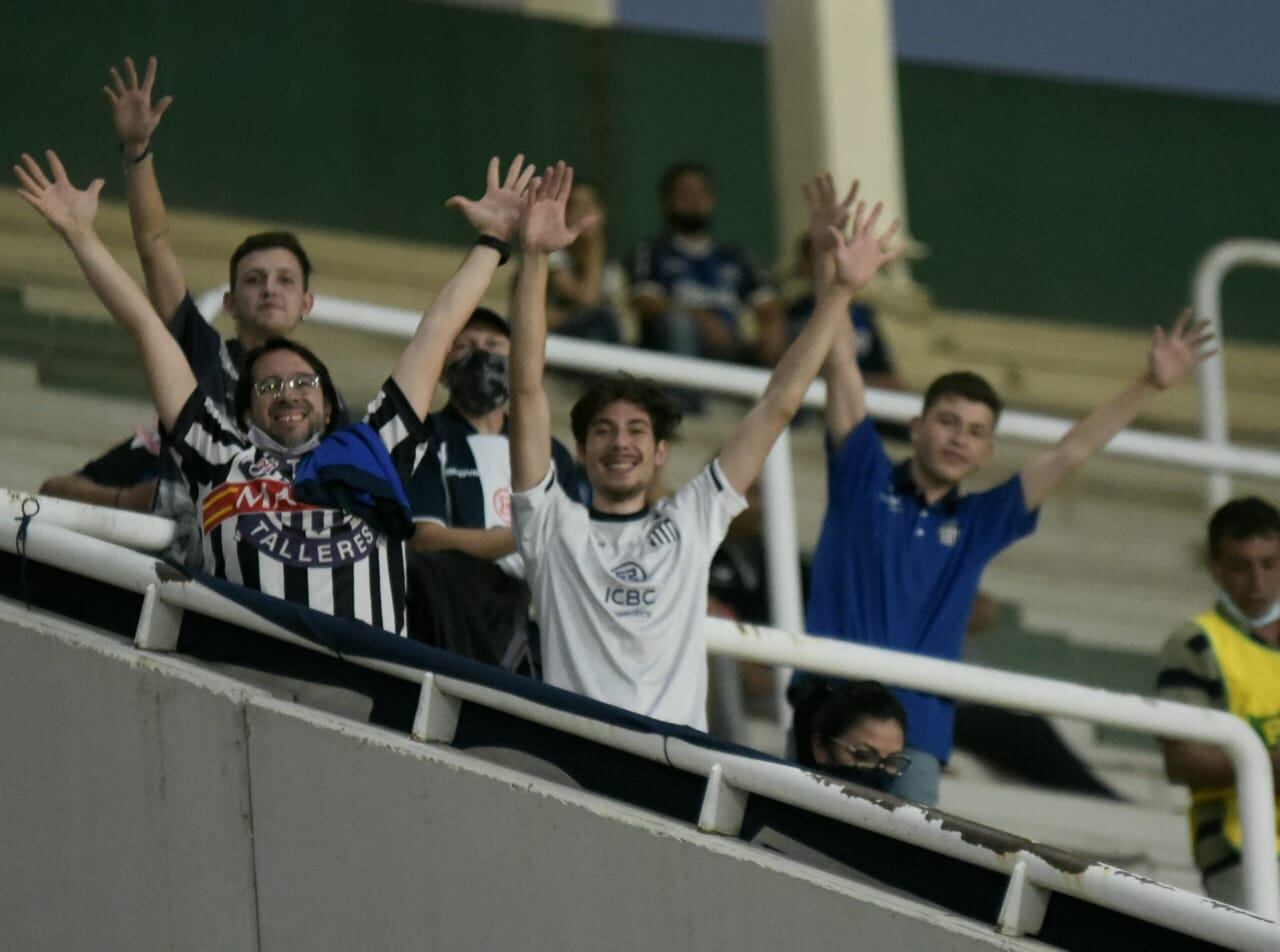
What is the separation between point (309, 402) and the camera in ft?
16.8

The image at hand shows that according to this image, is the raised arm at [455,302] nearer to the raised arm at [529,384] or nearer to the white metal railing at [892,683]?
the raised arm at [529,384]

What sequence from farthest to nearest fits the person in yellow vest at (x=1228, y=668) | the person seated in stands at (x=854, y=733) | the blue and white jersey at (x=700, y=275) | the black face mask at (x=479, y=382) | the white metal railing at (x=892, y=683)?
the blue and white jersey at (x=700, y=275) < the person in yellow vest at (x=1228, y=668) < the black face mask at (x=479, y=382) < the person seated in stands at (x=854, y=733) < the white metal railing at (x=892, y=683)

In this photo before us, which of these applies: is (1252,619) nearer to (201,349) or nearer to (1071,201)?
(201,349)

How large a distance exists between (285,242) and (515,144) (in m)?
6.61

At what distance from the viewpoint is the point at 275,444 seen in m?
5.12

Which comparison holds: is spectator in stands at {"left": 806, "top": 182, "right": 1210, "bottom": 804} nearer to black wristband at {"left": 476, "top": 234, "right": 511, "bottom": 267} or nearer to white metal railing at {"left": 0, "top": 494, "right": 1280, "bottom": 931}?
white metal railing at {"left": 0, "top": 494, "right": 1280, "bottom": 931}

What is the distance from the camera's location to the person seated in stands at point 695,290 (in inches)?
351

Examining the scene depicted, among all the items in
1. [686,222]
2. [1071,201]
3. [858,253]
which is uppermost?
[1071,201]

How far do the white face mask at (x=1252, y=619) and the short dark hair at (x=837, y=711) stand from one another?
3.75 ft

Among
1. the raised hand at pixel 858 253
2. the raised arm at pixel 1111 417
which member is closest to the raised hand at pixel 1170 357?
the raised arm at pixel 1111 417

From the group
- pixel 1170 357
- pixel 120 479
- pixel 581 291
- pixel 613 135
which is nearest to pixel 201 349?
pixel 120 479

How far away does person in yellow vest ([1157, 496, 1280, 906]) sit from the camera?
6.01 m

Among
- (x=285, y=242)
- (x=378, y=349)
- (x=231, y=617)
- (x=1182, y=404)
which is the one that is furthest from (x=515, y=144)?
(x=231, y=617)

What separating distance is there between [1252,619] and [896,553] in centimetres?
89
